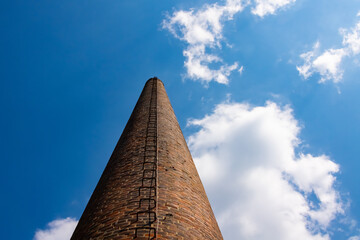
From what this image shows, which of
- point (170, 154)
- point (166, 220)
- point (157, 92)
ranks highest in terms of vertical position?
point (157, 92)

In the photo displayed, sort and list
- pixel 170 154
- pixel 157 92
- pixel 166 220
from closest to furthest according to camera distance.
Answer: pixel 166 220 < pixel 170 154 < pixel 157 92

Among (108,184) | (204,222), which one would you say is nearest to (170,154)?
(108,184)

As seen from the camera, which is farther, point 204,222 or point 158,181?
point 158,181

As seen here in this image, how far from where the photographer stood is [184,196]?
5078 mm

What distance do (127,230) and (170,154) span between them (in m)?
2.58

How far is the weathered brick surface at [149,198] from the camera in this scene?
405 cm

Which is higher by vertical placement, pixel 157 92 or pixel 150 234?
pixel 157 92

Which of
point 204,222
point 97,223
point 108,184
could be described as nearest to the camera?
point 97,223

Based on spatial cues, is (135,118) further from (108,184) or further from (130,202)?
(130,202)

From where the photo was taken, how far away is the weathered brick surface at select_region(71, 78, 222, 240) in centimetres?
405

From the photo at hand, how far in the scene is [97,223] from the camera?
4.44m

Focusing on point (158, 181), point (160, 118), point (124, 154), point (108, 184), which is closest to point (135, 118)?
point (160, 118)

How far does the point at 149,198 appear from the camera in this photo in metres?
4.57

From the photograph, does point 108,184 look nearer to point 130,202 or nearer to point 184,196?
point 130,202
